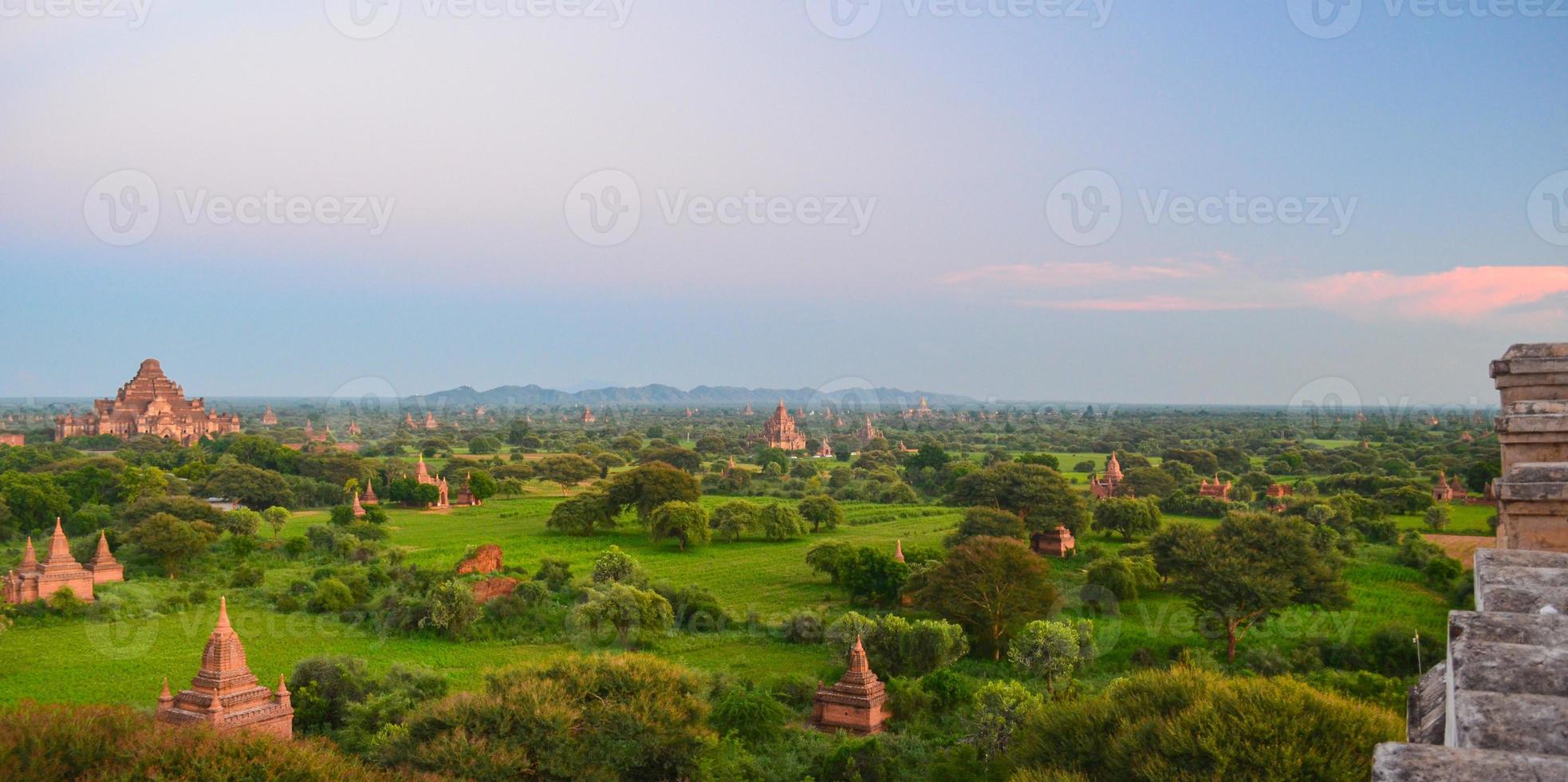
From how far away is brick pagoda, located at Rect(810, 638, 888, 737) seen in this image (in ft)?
55.5

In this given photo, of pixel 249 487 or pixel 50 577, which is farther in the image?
pixel 249 487

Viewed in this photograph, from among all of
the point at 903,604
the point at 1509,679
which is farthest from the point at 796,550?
the point at 1509,679

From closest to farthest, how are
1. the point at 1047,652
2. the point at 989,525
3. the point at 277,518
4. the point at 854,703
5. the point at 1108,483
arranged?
1. the point at 854,703
2. the point at 1047,652
3. the point at 989,525
4. the point at 277,518
5. the point at 1108,483

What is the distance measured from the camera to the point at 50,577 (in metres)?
26.5

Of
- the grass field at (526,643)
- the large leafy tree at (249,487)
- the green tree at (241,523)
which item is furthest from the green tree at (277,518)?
the large leafy tree at (249,487)

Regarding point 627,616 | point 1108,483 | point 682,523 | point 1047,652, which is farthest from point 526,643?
point 1108,483

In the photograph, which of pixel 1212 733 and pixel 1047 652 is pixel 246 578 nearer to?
pixel 1047 652

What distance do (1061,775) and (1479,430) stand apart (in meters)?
100.0

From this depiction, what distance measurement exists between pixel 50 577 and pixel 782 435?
233 ft

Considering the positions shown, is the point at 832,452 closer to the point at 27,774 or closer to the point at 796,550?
the point at 796,550

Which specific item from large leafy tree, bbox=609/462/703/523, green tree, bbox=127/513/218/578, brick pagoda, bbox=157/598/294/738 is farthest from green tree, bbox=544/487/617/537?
brick pagoda, bbox=157/598/294/738

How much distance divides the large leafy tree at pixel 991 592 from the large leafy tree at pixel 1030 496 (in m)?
11.9

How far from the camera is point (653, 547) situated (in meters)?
38.7

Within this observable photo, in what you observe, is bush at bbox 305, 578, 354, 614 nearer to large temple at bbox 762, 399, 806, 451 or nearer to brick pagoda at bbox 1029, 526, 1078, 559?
brick pagoda at bbox 1029, 526, 1078, 559
